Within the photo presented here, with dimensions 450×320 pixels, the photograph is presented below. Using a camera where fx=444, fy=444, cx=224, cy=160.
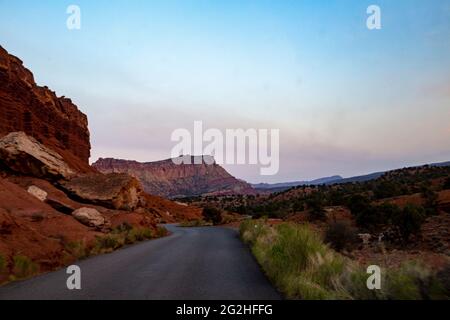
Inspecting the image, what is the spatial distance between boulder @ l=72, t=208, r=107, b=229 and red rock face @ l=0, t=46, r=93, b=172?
2184cm

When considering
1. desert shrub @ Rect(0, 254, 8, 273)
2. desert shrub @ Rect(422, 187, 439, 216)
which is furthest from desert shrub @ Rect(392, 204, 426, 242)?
desert shrub @ Rect(0, 254, 8, 273)

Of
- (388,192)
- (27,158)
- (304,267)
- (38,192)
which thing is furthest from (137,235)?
(388,192)

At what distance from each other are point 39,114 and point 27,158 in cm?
2583

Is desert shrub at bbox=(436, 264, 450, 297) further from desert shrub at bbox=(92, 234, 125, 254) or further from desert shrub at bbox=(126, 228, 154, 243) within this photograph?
desert shrub at bbox=(126, 228, 154, 243)

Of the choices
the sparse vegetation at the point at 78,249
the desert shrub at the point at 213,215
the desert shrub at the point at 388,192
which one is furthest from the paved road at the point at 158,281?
the desert shrub at the point at 213,215

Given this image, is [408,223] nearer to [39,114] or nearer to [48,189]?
[48,189]

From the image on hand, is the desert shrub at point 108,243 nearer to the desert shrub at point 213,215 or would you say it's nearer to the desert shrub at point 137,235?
the desert shrub at point 137,235

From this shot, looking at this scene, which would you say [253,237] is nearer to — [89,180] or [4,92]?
[89,180]

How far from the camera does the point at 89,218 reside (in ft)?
91.4

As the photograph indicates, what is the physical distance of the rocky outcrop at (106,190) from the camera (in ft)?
118

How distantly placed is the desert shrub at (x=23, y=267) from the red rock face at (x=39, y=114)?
3541 centimetres

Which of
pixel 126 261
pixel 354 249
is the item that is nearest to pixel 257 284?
pixel 126 261

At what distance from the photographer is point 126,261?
50.8 feet
